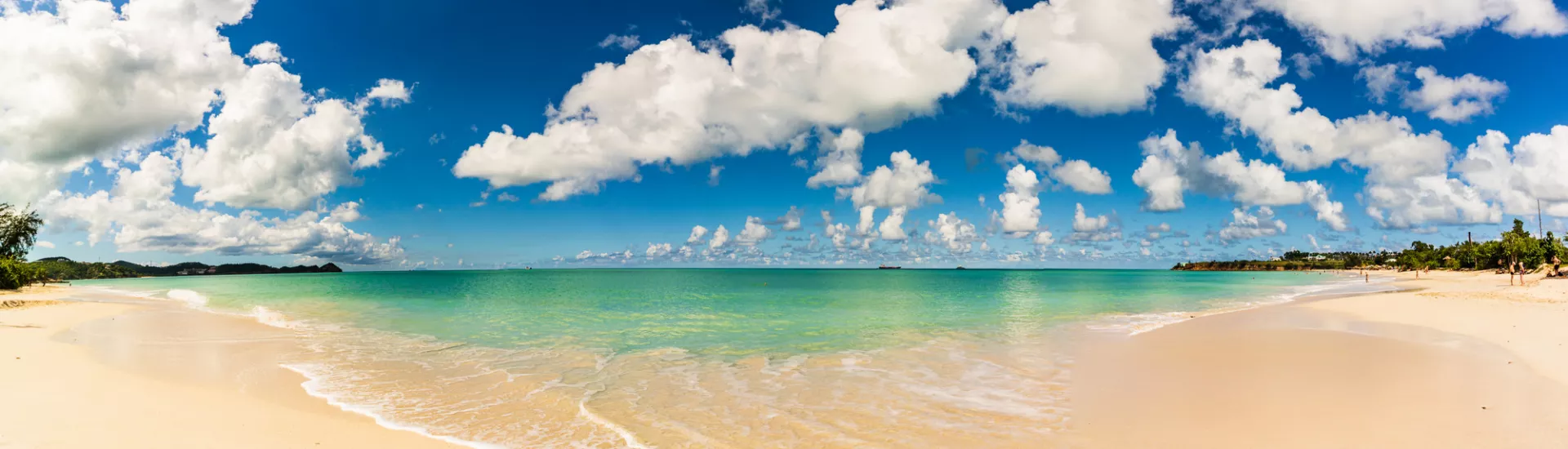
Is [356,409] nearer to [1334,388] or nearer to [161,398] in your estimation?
[161,398]

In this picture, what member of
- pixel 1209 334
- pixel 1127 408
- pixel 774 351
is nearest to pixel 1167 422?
pixel 1127 408

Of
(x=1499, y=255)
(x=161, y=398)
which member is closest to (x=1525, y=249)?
(x=1499, y=255)

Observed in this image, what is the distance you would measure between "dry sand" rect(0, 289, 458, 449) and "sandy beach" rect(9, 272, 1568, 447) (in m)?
0.04

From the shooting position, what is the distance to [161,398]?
1000 cm

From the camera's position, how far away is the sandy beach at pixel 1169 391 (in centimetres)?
788

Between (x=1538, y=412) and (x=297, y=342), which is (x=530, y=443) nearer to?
(x=1538, y=412)

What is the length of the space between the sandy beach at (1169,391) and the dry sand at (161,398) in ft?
0.13

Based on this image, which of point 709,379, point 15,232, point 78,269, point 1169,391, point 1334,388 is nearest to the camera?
point 1334,388

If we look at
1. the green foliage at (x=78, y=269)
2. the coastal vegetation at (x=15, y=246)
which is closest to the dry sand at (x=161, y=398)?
the coastal vegetation at (x=15, y=246)

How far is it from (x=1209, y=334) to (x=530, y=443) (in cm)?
2043

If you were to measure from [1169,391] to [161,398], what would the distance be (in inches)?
654

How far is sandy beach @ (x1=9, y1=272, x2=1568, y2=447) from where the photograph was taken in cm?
788

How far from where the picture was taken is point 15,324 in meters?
21.5

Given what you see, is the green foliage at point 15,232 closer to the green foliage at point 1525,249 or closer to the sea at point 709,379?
the sea at point 709,379
